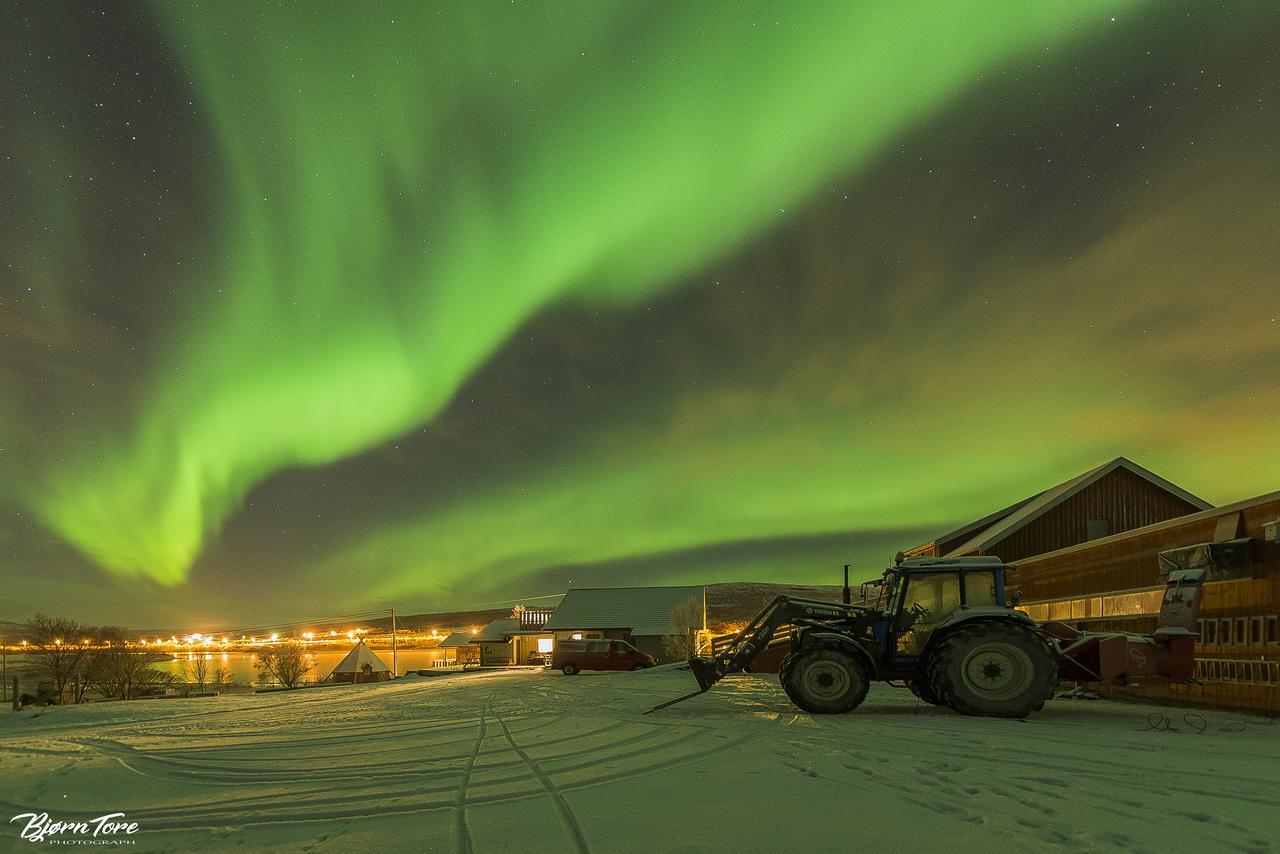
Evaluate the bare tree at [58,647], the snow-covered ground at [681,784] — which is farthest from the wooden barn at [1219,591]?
the bare tree at [58,647]

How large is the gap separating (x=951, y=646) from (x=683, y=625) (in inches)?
1740

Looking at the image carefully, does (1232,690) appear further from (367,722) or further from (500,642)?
(500,642)

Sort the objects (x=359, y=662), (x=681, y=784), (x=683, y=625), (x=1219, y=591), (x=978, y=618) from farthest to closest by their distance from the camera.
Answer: (x=683, y=625) < (x=359, y=662) < (x=1219, y=591) < (x=978, y=618) < (x=681, y=784)

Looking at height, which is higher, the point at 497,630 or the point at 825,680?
the point at 825,680

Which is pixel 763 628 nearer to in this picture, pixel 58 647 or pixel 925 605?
pixel 925 605

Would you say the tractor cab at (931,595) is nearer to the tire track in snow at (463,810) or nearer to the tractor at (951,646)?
the tractor at (951,646)

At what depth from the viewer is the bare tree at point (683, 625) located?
5258 cm

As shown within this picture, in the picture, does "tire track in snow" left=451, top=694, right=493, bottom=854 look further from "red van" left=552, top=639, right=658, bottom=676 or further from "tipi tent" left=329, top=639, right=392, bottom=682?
"tipi tent" left=329, top=639, right=392, bottom=682

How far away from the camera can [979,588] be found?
41.9 feet

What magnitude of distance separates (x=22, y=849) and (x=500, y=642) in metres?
73.9

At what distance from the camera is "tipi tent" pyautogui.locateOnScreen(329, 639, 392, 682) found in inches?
2030

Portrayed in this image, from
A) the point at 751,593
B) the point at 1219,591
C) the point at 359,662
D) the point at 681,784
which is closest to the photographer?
the point at 681,784

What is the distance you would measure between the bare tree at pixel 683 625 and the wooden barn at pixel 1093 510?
29103 millimetres

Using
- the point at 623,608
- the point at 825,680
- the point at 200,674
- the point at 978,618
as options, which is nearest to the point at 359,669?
the point at 623,608
